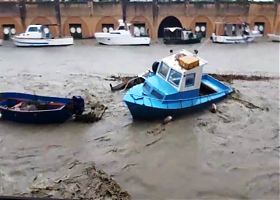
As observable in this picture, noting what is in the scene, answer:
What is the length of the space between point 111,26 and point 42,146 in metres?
23.6

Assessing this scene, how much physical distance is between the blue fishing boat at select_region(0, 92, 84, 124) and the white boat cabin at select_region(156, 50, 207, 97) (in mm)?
3360

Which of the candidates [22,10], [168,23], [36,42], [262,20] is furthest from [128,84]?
[262,20]

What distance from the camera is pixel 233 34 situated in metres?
33.5

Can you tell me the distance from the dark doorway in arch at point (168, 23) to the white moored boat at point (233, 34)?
380 centimetres

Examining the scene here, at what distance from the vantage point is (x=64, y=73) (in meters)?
21.8

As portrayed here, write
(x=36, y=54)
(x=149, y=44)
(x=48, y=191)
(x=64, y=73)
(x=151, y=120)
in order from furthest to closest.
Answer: (x=149, y=44), (x=36, y=54), (x=64, y=73), (x=151, y=120), (x=48, y=191)

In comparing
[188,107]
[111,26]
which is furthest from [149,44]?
[188,107]

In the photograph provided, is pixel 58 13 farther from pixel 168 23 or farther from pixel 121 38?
pixel 168 23

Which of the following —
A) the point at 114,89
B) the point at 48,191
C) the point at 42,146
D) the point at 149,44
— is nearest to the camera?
the point at 48,191

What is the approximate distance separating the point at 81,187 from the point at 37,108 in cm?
526

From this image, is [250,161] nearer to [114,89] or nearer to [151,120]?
[151,120]

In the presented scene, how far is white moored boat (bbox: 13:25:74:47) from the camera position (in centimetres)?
3006

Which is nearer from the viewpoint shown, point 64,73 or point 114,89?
point 114,89

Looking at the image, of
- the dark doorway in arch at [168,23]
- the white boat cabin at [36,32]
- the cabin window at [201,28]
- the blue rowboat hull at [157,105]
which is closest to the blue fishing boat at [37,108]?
the blue rowboat hull at [157,105]
